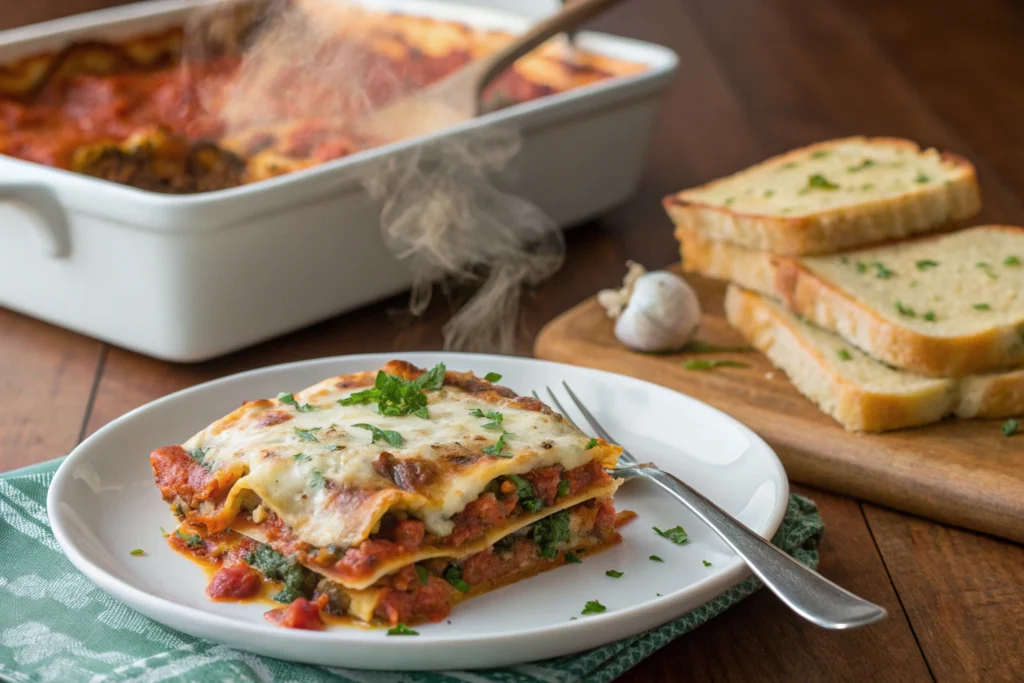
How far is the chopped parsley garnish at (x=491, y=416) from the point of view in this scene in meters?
1.74

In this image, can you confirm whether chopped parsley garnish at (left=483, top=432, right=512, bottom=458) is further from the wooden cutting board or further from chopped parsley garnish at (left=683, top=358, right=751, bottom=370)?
chopped parsley garnish at (left=683, top=358, right=751, bottom=370)

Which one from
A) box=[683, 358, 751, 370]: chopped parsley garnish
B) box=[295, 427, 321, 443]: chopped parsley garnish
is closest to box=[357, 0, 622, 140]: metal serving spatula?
box=[683, 358, 751, 370]: chopped parsley garnish

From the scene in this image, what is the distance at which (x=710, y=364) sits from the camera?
2.56m

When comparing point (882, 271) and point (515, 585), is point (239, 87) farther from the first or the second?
point (515, 585)

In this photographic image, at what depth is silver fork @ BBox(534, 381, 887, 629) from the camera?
1401 mm

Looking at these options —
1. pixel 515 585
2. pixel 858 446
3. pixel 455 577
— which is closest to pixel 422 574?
pixel 455 577

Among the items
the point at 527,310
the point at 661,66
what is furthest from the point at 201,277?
the point at 661,66

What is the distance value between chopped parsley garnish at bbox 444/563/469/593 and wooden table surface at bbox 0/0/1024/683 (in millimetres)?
253

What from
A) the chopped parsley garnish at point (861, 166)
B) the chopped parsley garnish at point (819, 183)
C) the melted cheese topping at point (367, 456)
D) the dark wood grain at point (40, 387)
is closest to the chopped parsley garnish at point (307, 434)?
the melted cheese topping at point (367, 456)

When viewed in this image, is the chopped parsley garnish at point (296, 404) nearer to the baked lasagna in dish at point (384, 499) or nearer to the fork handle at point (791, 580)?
the baked lasagna in dish at point (384, 499)

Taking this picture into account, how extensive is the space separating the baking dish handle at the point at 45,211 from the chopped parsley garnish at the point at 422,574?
1271 millimetres

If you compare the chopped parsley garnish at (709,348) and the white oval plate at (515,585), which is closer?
the white oval plate at (515,585)

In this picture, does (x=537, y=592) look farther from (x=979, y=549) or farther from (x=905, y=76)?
(x=905, y=76)

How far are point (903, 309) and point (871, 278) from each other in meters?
0.16
